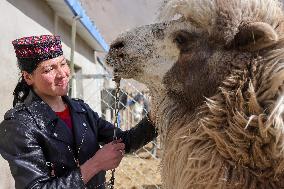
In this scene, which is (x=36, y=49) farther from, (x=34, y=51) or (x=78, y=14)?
(x=78, y=14)

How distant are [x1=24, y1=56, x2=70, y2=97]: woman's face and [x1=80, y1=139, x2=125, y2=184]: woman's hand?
0.45 meters

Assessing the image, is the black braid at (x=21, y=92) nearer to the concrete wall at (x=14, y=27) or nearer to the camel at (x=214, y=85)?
the camel at (x=214, y=85)

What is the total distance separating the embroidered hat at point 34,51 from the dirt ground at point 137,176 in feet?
→ 11.4

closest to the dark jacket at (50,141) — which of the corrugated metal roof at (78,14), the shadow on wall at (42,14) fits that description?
the shadow on wall at (42,14)

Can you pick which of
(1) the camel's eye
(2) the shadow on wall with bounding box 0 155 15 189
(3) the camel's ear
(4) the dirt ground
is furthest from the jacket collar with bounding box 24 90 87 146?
(4) the dirt ground

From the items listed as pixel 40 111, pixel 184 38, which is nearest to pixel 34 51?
pixel 40 111

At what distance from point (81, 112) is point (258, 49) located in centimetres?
125

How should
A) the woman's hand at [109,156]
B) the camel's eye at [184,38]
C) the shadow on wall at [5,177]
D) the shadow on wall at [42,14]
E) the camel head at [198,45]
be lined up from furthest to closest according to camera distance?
the shadow on wall at [42,14] → the shadow on wall at [5,177] → the woman's hand at [109,156] → the camel's eye at [184,38] → the camel head at [198,45]

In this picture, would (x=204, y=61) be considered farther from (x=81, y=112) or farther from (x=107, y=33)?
(x=107, y=33)

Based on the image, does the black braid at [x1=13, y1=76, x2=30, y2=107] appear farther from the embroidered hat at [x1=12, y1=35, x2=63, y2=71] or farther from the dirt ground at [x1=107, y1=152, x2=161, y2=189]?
the dirt ground at [x1=107, y1=152, x2=161, y2=189]

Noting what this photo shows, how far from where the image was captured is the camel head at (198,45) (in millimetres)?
2133

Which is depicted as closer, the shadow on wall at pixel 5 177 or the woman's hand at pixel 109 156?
the woman's hand at pixel 109 156

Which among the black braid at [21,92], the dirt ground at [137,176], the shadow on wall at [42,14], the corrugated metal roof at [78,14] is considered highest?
the corrugated metal roof at [78,14]

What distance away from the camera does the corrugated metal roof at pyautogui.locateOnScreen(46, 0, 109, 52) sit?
21.2 feet
